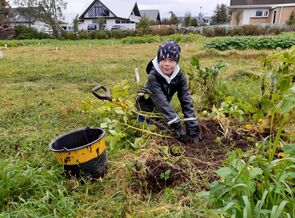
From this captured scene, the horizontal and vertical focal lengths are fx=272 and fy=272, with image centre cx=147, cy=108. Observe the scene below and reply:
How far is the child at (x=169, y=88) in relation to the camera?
2330 millimetres

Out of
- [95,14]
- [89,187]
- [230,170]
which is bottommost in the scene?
[89,187]

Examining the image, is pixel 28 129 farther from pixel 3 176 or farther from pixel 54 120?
pixel 3 176

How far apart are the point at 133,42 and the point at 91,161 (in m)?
15.5

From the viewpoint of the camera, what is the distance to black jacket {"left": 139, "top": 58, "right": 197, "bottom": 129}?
235cm

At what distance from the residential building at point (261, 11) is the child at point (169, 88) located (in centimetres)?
2697

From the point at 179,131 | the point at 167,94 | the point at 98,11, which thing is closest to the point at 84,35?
the point at 98,11

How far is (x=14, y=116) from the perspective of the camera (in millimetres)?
3373

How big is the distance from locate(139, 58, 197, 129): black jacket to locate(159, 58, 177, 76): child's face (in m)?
0.07

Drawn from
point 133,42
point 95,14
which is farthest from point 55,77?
point 95,14

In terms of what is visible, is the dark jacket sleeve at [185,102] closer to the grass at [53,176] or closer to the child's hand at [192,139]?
the child's hand at [192,139]

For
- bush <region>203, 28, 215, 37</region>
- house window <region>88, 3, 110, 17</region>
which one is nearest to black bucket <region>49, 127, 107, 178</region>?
bush <region>203, 28, 215, 37</region>

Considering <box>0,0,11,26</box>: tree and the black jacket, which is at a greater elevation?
<box>0,0,11,26</box>: tree

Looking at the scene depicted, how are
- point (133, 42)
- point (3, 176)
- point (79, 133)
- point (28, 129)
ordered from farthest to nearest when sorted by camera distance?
point (133, 42), point (28, 129), point (79, 133), point (3, 176)

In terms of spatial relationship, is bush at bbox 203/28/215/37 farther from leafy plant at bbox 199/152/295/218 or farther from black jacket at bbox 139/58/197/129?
leafy plant at bbox 199/152/295/218
